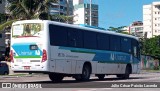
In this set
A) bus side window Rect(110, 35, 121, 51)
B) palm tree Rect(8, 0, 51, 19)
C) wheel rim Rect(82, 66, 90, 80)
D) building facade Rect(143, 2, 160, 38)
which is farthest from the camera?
building facade Rect(143, 2, 160, 38)

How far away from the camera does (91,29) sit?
2580cm

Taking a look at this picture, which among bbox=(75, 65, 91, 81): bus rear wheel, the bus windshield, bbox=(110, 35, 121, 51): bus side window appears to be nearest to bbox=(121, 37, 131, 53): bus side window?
bbox=(110, 35, 121, 51): bus side window

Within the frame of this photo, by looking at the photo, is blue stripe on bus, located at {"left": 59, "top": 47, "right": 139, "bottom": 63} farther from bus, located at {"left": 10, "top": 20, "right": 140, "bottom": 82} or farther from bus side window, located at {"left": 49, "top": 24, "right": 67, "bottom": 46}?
bus side window, located at {"left": 49, "top": 24, "right": 67, "bottom": 46}

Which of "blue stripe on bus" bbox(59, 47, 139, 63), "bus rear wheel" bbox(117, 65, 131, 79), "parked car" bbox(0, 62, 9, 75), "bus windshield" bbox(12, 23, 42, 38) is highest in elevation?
"bus windshield" bbox(12, 23, 42, 38)

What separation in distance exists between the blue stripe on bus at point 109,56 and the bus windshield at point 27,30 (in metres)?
1.81

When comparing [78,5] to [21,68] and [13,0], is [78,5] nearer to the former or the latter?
[13,0]

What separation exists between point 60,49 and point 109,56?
581 centimetres

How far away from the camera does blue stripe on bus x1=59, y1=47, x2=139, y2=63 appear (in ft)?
81.4

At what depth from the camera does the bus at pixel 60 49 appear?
862 inches

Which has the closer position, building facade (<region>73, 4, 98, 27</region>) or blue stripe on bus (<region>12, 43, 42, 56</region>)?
blue stripe on bus (<region>12, 43, 42, 56</region>)

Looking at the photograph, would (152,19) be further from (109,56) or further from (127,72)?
(109,56)

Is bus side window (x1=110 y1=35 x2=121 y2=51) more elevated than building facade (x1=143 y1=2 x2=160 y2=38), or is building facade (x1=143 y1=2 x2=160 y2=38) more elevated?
building facade (x1=143 y1=2 x2=160 y2=38)

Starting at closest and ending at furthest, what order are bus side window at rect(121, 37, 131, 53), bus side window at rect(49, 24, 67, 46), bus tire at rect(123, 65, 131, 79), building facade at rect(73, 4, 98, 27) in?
bus side window at rect(49, 24, 67, 46)
bus side window at rect(121, 37, 131, 53)
bus tire at rect(123, 65, 131, 79)
building facade at rect(73, 4, 98, 27)

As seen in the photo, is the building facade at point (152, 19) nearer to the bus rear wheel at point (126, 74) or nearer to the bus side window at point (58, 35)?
the bus rear wheel at point (126, 74)
